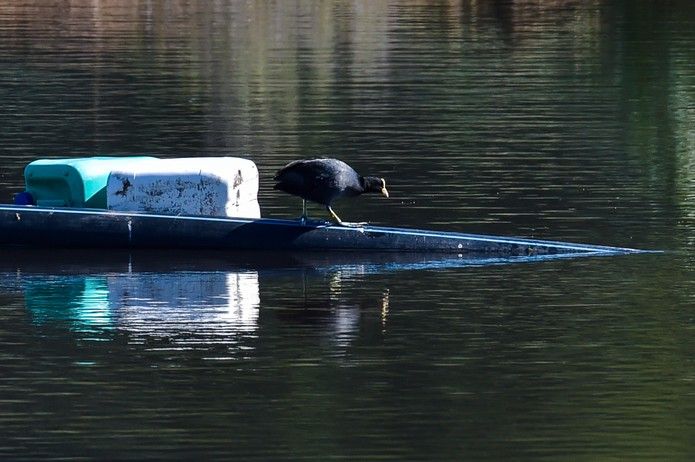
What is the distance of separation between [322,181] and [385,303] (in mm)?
2805

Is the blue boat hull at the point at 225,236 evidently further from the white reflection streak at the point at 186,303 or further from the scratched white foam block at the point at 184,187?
the white reflection streak at the point at 186,303

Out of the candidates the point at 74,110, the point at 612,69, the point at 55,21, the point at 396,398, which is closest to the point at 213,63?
the point at 612,69

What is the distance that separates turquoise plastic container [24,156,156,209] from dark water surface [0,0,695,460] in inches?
30.6

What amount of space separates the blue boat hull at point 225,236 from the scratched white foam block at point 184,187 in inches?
9.1

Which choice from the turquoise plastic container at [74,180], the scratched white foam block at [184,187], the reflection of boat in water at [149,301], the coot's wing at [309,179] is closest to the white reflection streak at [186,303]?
the reflection of boat in water at [149,301]

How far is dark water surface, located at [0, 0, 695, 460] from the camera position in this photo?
1512 cm

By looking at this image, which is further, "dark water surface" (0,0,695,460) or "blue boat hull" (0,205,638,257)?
"blue boat hull" (0,205,638,257)

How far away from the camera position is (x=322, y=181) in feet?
74.0

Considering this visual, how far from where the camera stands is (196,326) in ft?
61.9

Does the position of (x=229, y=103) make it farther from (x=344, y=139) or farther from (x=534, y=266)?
(x=534, y=266)

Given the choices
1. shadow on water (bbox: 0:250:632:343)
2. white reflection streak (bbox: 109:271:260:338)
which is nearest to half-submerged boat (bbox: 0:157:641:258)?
shadow on water (bbox: 0:250:632:343)

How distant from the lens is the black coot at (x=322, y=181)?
2256 centimetres

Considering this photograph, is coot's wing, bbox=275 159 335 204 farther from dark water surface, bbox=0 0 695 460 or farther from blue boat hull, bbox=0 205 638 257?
dark water surface, bbox=0 0 695 460

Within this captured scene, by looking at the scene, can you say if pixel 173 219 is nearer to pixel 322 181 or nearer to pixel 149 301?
pixel 322 181
